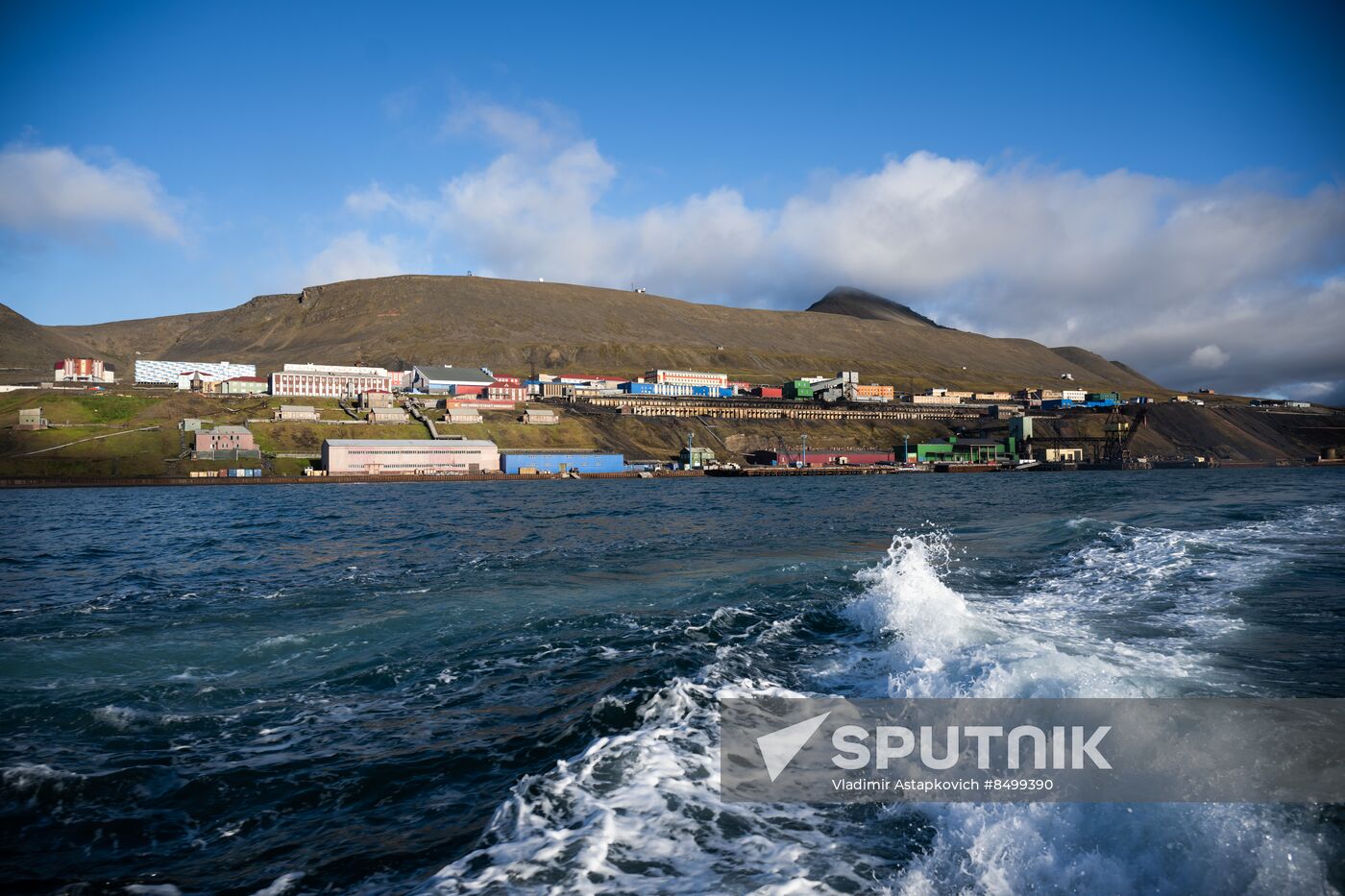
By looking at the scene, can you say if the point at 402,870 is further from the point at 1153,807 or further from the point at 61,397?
the point at 61,397

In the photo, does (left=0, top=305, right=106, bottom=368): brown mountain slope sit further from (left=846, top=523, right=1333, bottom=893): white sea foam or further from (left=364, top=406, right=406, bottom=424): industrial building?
(left=846, top=523, right=1333, bottom=893): white sea foam

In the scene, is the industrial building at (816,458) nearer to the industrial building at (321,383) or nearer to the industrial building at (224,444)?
the industrial building at (321,383)

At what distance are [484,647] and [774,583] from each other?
23.4ft

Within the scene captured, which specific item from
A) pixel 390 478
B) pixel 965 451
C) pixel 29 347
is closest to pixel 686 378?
pixel 965 451

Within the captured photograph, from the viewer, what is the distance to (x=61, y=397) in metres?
78.7

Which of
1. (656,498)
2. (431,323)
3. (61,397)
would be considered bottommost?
(656,498)

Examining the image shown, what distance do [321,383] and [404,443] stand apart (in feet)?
124

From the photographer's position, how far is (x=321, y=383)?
102500mm

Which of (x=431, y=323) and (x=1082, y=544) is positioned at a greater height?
(x=431, y=323)

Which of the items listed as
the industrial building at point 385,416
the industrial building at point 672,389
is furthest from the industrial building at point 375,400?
the industrial building at point 672,389

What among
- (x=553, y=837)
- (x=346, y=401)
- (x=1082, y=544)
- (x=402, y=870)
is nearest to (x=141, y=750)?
(x=402, y=870)

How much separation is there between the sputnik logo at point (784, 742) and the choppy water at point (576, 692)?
1.89 ft

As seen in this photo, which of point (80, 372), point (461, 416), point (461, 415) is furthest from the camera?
point (80, 372)

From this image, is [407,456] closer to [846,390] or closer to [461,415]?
[461,415]
